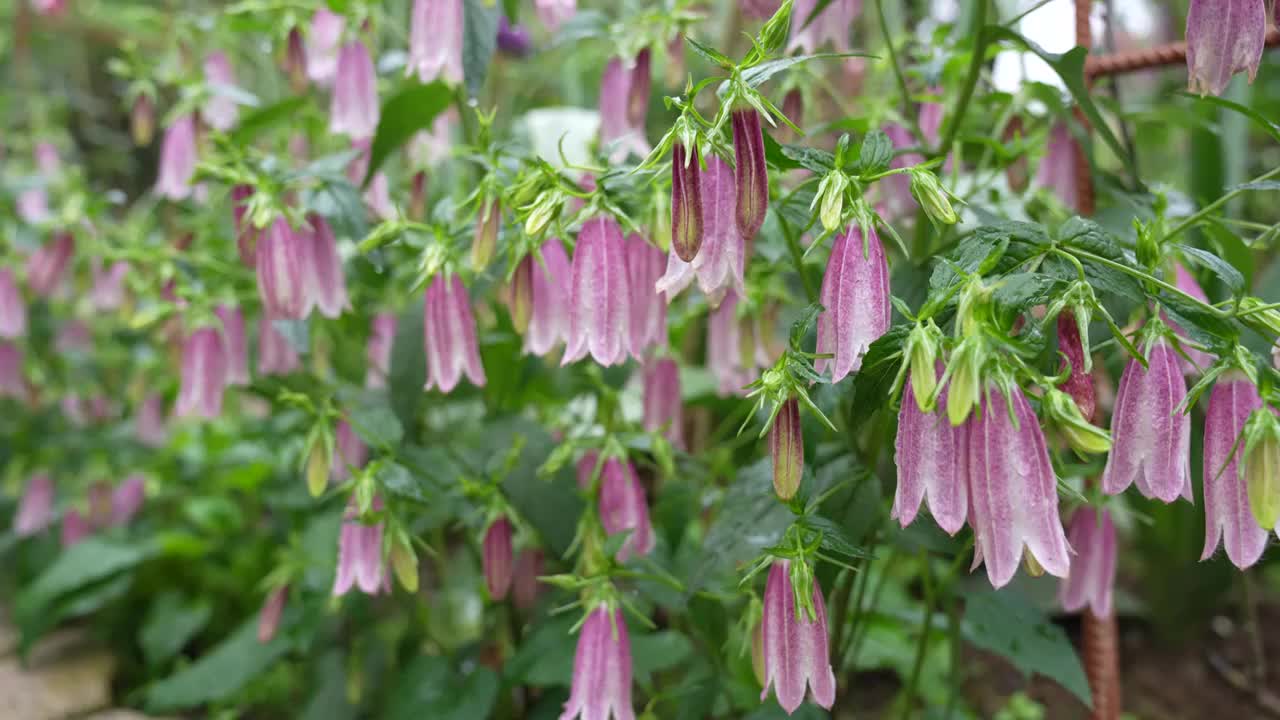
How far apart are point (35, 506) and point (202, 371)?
110 cm

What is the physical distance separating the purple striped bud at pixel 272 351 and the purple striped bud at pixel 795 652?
958 mm

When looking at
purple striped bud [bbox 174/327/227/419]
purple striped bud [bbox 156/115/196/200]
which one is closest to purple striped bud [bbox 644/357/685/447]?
purple striped bud [bbox 174/327/227/419]

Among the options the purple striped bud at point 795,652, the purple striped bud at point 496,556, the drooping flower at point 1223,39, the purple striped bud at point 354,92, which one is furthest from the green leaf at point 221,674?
the drooping flower at point 1223,39

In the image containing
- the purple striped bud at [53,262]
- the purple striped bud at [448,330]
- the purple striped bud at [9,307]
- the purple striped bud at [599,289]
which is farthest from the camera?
the purple striped bud at [9,307]

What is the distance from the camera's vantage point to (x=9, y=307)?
80.7 inches

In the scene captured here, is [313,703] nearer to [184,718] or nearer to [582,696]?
[184,718]

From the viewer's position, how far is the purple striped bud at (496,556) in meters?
1.13

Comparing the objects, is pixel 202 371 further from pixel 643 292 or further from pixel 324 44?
pixel 643 292

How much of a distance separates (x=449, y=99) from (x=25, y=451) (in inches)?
69.1

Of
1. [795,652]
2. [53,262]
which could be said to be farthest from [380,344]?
[795,652]

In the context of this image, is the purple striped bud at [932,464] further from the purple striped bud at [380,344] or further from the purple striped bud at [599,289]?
the purple striped bud at [380,344]

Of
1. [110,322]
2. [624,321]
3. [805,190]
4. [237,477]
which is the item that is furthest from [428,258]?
[110,322]

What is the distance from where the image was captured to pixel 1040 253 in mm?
708

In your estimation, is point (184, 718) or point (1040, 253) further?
point (184, 718)
